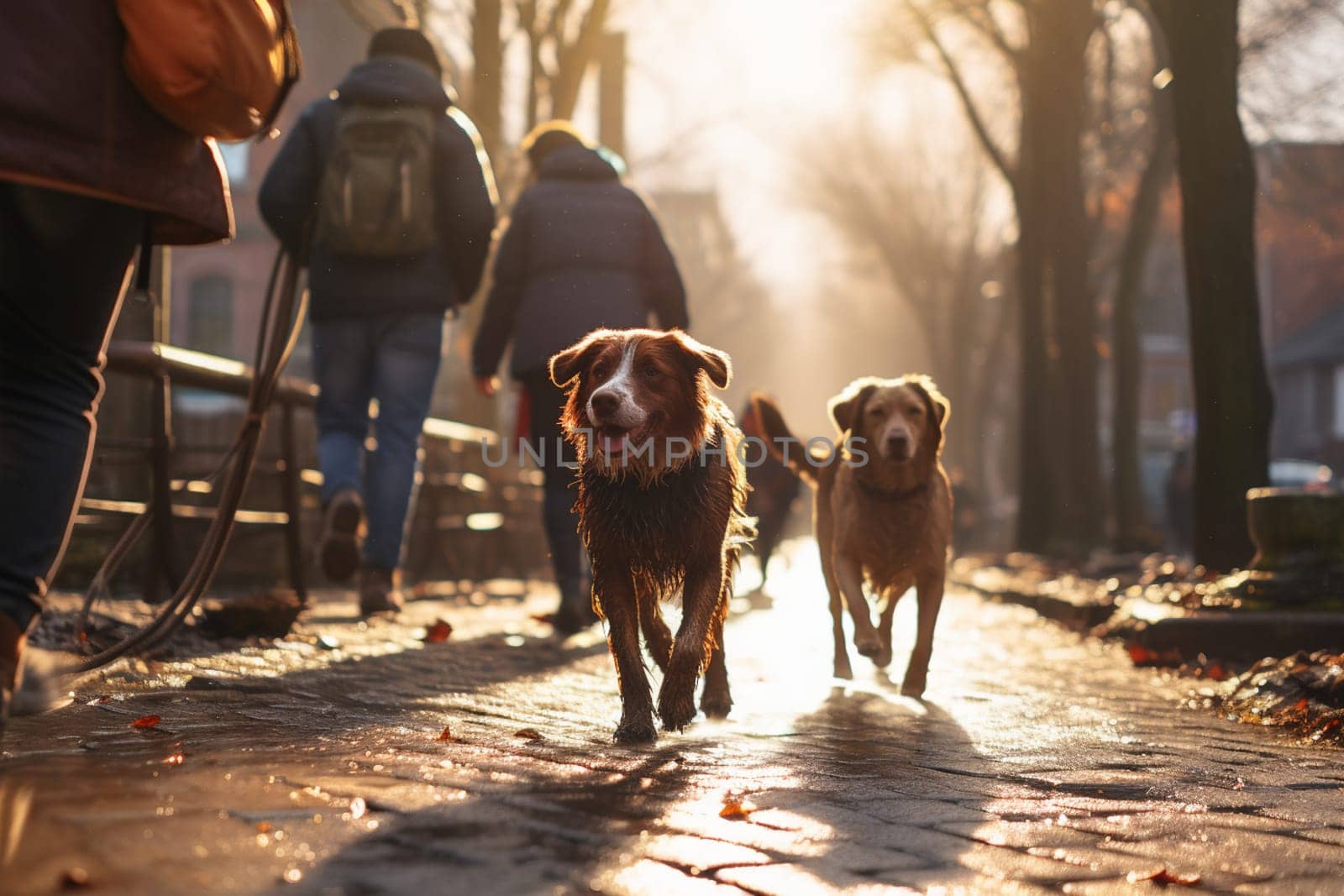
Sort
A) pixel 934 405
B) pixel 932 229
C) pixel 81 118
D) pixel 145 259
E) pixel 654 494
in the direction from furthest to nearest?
1. pixel 932 229
2. pixel 934 405
3. pixel 654 494
4. pixel 145 259
5. pixel 81 118

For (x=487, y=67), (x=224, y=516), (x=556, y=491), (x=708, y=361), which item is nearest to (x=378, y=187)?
(x=556, y=491)

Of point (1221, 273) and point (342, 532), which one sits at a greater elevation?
point (1221, 273)

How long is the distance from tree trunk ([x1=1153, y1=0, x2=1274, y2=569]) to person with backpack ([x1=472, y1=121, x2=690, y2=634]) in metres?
3.51

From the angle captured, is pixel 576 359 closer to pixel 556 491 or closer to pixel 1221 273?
pixel 556 491

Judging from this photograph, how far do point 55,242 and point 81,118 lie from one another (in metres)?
0.24

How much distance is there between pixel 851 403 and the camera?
7133 mm

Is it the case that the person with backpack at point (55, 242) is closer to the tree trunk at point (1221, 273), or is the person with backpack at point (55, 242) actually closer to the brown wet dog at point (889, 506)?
the brown wet dog at point (889, 506)

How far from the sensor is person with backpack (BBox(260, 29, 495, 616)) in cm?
757

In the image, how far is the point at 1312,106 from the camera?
22.1m

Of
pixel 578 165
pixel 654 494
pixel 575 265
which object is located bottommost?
pixel 654 494

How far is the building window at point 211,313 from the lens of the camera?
153 feet

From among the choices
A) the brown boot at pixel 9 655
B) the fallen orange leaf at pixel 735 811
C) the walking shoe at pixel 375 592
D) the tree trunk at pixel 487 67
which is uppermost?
the tree trunk at pixel 487 67

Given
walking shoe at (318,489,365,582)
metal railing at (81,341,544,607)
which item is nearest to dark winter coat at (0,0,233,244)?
metal railing at (81,341,544,607)

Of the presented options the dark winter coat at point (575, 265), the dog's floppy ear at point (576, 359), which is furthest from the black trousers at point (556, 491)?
the dog's floppy ear at point (576, 359)
